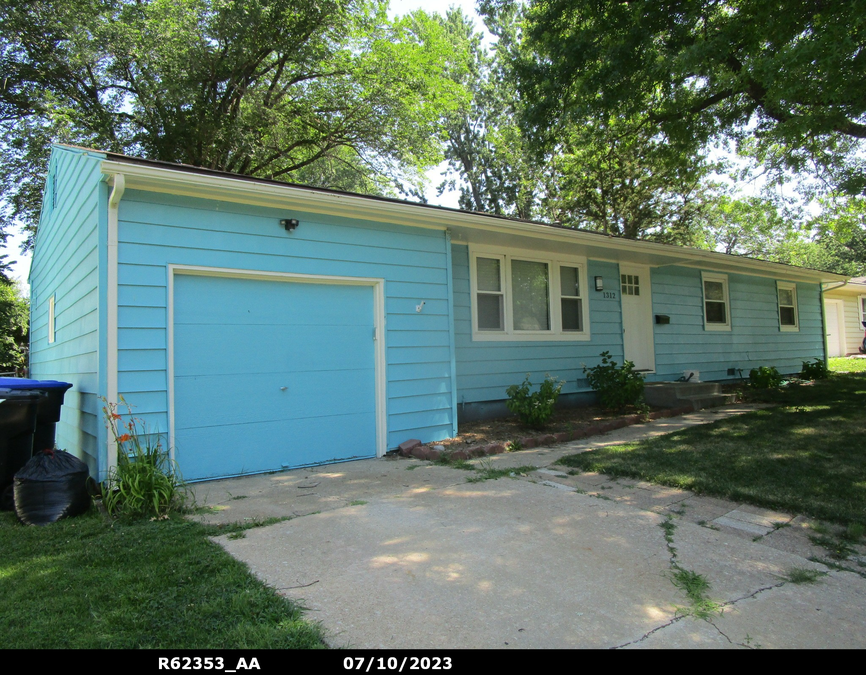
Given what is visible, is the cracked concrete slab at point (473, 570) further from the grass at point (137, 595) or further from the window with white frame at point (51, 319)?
the window with white frame at point (51, 319)

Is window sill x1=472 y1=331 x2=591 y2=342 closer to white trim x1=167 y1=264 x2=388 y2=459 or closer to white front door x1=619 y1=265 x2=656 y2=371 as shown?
white front door x1=619 y1=265 x2=656 y2=371

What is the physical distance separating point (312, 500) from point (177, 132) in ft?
44.1

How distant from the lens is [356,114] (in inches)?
654

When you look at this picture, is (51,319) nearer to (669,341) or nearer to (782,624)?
(782,624)

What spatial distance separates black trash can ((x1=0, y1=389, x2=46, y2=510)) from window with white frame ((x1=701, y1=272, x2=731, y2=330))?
1194cm

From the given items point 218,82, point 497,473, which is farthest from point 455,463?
point 218,82

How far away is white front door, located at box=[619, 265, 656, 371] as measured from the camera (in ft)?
33.9

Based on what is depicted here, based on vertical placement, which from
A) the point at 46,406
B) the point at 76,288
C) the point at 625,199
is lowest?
the point at 46,406

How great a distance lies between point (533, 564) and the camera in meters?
3.09

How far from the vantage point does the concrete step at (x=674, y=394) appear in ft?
29.7

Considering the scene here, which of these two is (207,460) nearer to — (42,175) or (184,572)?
(184,572)

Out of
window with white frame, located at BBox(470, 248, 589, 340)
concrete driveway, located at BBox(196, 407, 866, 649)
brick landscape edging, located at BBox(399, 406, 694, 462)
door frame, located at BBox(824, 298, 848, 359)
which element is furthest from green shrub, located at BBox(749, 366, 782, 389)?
door frame, located at BBox(824, 298, 848, 359)

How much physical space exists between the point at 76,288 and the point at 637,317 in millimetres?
9244

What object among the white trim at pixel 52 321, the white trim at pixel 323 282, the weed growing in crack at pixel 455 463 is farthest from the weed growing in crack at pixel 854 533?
the white trim at pixel 52 321
